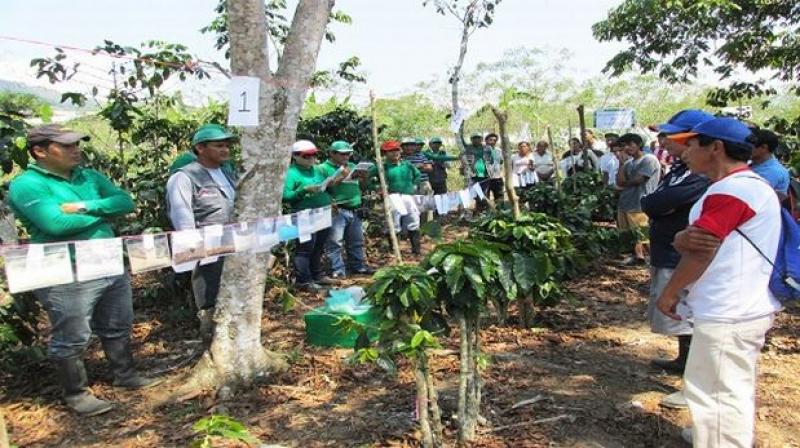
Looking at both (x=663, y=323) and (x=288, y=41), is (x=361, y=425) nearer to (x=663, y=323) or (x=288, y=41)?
(x=663, y=323)

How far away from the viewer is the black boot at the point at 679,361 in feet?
12.5

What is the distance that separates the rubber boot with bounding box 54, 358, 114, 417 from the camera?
11.5ft

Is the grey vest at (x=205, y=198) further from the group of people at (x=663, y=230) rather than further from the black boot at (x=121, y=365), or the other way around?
the black boot at (x=121, y=365)

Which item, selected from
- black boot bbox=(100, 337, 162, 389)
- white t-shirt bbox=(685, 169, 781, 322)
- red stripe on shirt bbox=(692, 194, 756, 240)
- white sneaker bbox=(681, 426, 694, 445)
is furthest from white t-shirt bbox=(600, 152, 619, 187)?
black boot bbox=(100, 337, 162, 389)

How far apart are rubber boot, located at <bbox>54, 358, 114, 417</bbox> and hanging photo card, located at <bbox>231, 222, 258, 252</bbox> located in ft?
4.11

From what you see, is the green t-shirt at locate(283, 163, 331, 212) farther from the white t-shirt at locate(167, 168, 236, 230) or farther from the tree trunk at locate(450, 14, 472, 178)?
the tree trunk at locate(450, 14, 472, 178)

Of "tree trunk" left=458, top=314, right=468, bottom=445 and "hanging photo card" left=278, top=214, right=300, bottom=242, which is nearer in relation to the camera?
"tree trunk" left=458, top=314, right=468, bottom=445

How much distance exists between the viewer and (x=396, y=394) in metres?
3.60

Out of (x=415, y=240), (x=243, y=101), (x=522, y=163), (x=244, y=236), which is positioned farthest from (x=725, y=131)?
(x=522, y=163)

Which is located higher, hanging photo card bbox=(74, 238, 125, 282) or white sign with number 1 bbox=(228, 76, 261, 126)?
white sign with number 1 bbox=(228, 76, 261, 126)

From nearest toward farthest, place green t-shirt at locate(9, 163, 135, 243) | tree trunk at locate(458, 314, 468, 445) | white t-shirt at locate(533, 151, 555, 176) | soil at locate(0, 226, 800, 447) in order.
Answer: tree trunk at locate(458, 314, 468, 445), soil at locate(0, 226, 800, 447), green t-shirt at locate(9, 163, 135, 243), white t-shirt at locate(533, 151, 555, 176)

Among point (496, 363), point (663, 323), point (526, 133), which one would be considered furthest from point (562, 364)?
point (526, 133)

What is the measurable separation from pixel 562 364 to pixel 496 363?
488 millimetres

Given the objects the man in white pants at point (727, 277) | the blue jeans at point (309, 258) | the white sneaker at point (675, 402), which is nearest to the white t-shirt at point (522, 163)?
the blue jeans at point (309, 258)
